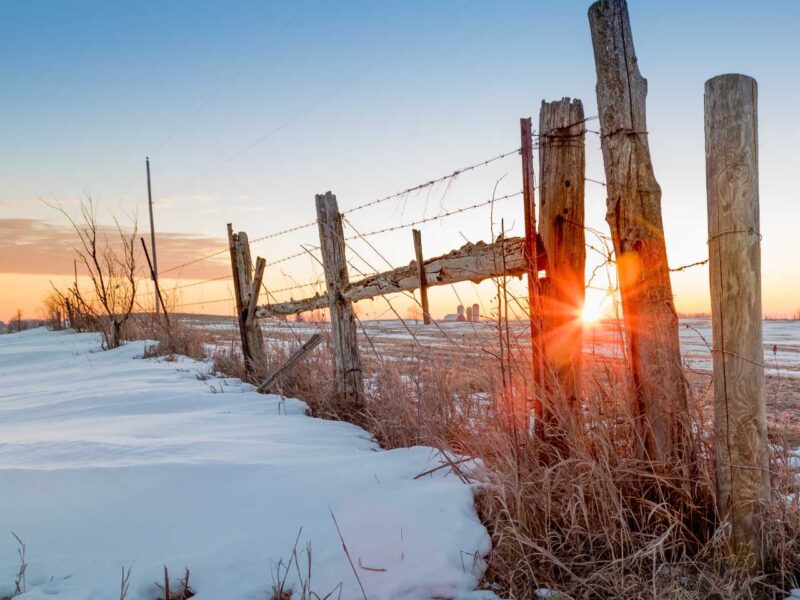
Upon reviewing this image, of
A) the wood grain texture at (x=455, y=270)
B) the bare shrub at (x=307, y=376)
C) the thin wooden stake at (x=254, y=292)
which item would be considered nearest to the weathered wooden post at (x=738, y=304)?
the wood grain texture at (x=455, y=270)

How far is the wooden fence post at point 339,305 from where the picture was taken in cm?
513

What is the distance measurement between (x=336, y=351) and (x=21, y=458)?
251 centimetres

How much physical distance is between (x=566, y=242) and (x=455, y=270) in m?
0.93

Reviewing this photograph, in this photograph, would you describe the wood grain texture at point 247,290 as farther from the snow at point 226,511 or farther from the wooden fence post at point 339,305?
the snow at point 226,511

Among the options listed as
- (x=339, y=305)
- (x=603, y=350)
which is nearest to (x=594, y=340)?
(x=603, y=350)

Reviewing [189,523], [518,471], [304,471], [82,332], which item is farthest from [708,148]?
[82,332]

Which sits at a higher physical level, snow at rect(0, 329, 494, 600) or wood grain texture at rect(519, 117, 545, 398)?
wood grain texture at rect(519, 117, 545, 398)

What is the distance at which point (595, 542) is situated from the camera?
91.0 inches

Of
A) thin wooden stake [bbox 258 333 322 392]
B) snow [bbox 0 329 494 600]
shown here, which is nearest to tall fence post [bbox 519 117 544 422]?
snow [bbox 0 329 494 600]

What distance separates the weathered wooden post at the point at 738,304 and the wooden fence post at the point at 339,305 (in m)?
3.28

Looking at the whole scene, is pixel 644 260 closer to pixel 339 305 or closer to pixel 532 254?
pixel 532 254

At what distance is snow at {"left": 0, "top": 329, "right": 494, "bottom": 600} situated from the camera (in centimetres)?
221

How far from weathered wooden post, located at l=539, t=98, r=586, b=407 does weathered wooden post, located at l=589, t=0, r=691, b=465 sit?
311 mm

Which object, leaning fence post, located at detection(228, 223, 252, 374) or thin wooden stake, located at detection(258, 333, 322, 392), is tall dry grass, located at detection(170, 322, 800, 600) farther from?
leaning fence post, located at detection(228, 223, 252, 374)
